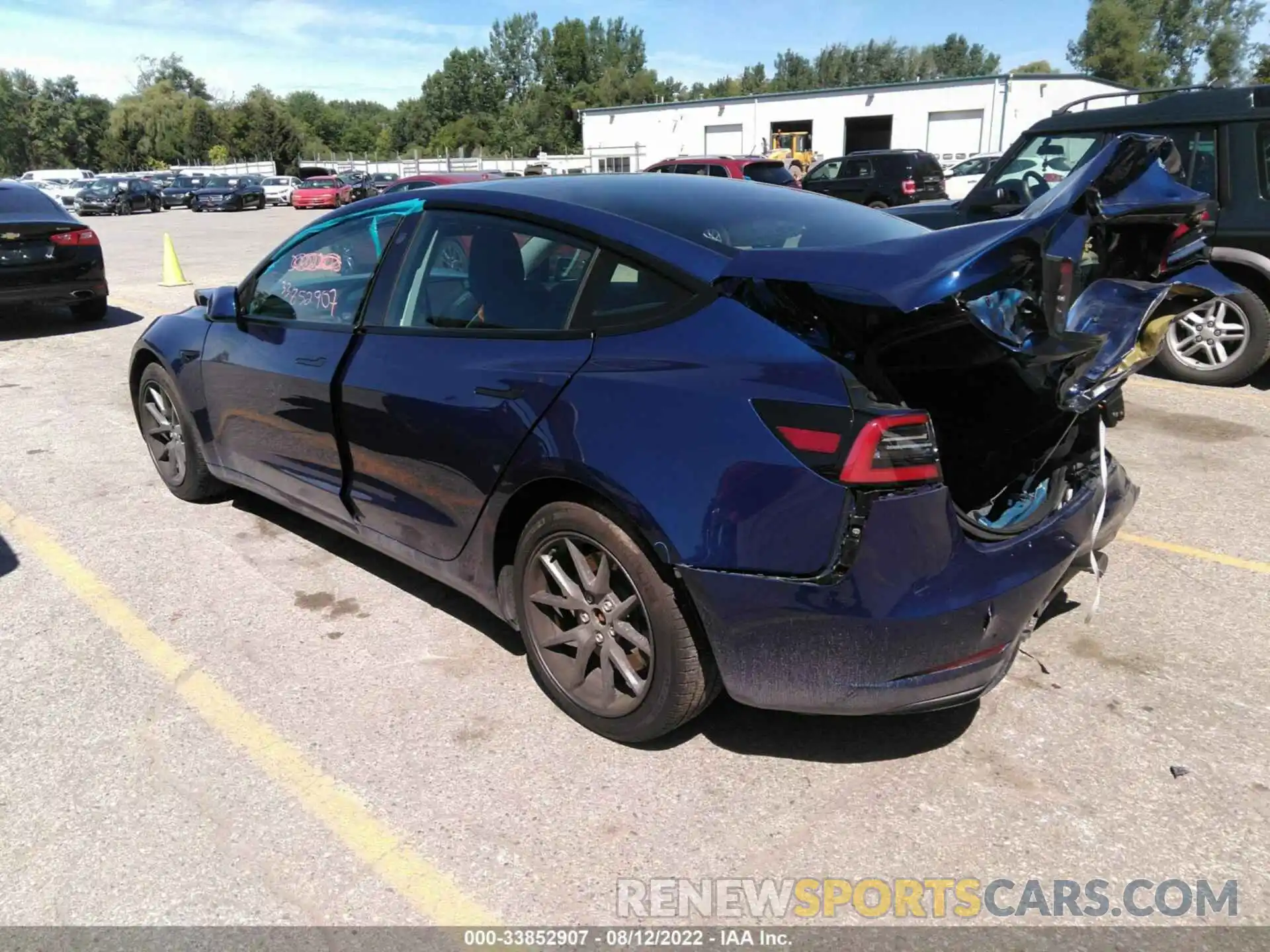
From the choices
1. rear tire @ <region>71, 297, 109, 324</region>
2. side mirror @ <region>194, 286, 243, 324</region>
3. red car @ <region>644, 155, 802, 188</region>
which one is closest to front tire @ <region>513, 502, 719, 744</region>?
side mirror @ <region>194, 286, 243, 324</region>

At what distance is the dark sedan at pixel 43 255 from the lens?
30.2 feet

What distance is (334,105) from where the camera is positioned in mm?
154750

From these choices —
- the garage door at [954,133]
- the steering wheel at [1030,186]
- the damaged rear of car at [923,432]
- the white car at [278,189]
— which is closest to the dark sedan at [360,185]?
the white car at [278,189]

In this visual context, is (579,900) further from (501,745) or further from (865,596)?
(865,596)

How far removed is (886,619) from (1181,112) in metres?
6.24

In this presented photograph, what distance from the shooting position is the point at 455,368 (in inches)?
119

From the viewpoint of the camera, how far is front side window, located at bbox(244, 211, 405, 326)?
3.58 m

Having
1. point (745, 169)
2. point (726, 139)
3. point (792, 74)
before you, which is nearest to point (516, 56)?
point (792, 74)

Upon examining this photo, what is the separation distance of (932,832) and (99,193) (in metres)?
45.1

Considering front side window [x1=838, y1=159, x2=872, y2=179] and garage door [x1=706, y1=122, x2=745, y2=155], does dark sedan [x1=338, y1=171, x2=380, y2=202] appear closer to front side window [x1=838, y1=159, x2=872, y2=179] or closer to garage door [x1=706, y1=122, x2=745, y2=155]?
garage door [x1=706, y1=122, x2=745, y2=155]

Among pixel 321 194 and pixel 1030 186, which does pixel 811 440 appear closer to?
pixel 1030 186

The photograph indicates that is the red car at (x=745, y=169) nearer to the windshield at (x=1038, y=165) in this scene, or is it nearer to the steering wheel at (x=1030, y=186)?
the windshield at (x=1038, y=165)

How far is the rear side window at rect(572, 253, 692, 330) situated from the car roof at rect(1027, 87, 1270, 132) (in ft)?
19.3

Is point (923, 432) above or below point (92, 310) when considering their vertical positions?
above
